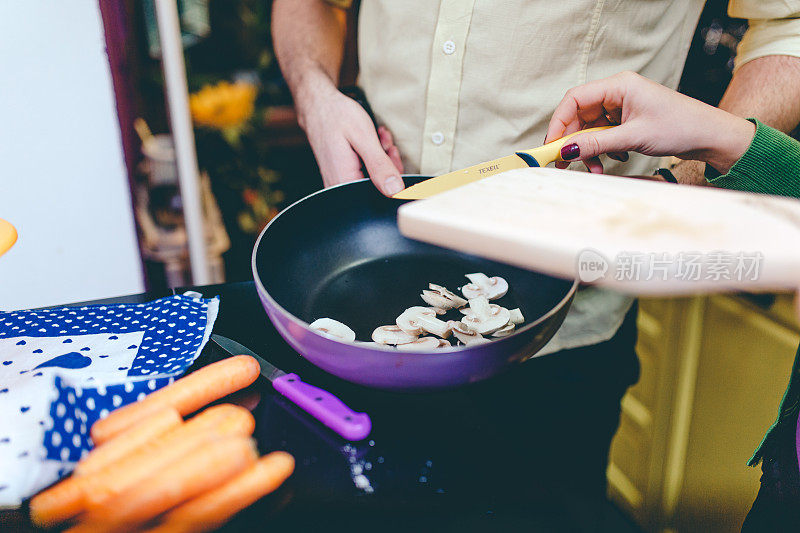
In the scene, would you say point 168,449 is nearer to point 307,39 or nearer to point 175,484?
point 175,484

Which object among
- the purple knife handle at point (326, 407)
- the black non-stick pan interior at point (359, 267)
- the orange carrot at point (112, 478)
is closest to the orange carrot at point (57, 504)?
the orange carrot at point (112, 478)

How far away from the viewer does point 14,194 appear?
3.67 ft

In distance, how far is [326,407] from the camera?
0.57m

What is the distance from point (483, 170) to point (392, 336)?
0.24 metres

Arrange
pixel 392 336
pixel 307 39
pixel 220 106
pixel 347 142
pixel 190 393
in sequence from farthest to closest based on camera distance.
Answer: pixel 220 106
pixel 307 39
pixel 347 142
pixel 392 336
pixel 190 393

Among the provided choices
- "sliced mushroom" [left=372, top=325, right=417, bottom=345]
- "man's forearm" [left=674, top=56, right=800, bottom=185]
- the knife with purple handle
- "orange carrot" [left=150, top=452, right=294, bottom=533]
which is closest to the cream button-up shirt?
"man's forearm" [left=674, top=56, right=800, bottom=185]

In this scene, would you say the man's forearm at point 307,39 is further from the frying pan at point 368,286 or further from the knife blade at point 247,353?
the knife blade at point 247,353

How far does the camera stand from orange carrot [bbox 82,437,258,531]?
1.42 ft

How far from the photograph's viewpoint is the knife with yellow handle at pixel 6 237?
51 cm

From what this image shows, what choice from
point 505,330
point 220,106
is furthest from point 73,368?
point 220,106

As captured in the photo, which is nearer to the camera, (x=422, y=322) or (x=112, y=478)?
(x=112, y=478)

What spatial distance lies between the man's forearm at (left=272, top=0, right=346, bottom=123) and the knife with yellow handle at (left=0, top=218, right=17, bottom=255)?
0.61 metres

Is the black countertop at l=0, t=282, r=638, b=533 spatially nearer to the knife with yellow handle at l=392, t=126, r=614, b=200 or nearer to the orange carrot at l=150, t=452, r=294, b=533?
the orange carrot at l=150, t=452, r=294, b=533

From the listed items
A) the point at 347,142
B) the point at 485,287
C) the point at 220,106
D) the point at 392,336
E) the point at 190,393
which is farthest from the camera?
the point at 220,106
